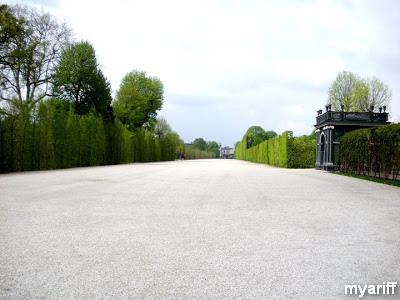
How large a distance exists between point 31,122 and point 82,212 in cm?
1614

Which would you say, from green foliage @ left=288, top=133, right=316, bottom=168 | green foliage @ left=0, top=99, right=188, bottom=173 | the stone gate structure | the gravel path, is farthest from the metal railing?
green foliage @ left=0, top=99, right=188, bottom=173

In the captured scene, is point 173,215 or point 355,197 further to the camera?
point 355,197

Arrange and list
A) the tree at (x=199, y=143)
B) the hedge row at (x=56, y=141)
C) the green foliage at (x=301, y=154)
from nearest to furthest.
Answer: the hedge row at (x=56, y=141) < the green foliage at (x=301, y=154) < the tree at (x=199, y=143)

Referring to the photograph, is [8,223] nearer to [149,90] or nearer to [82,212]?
[82,212]

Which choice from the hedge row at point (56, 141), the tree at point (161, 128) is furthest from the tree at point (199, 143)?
the hedge row at point (56, 141)

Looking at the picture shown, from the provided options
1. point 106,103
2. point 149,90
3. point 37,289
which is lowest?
point 37,289

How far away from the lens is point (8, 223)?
5.30 m

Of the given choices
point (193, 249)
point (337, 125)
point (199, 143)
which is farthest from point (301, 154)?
point (199, 143)

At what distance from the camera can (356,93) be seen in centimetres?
4291

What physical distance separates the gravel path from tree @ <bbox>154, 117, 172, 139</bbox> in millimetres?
57855

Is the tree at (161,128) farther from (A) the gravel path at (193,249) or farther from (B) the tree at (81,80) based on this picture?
(A) the gravel path at (193,249)

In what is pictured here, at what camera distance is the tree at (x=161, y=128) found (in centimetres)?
6497

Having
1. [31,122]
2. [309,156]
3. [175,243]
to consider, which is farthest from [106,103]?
[175,243]

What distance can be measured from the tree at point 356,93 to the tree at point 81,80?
30708 mm
